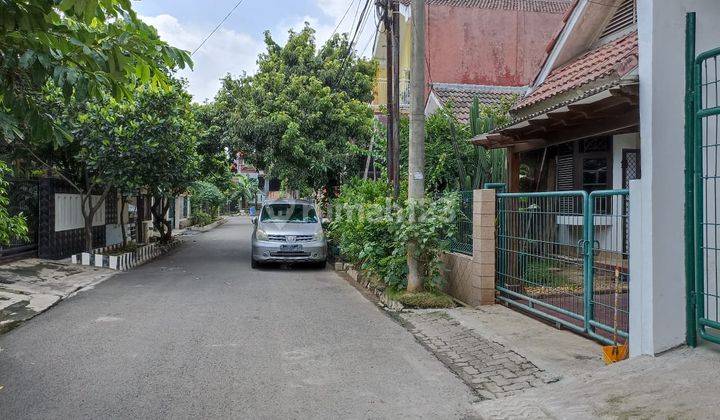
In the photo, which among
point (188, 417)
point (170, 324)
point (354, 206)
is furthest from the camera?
point (354, 206)

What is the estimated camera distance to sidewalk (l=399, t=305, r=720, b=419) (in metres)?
3.80

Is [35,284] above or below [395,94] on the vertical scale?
below

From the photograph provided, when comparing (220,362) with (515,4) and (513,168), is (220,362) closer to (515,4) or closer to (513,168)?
(513,168)

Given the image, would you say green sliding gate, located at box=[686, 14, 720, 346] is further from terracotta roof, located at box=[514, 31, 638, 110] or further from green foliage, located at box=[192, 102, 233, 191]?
green foliage, located at box=[192, 102, 233, 191]

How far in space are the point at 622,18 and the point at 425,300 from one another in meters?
6.73

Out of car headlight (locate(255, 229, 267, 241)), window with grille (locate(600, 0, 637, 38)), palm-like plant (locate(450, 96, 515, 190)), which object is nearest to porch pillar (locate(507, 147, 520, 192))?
palm-like plant (locate(450, 96, 515, 190))

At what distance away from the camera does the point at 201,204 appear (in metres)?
35.4

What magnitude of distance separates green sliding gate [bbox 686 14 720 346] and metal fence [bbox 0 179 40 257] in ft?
41.2

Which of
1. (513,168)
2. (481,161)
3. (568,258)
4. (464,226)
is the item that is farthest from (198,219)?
(568,258)

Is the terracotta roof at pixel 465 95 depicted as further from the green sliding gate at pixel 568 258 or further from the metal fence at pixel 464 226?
the green sliding gate at pixel 568 258

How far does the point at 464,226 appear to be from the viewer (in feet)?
27.8

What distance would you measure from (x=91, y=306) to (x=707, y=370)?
7922 mm

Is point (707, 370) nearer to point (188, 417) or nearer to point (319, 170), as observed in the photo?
point (188, 417)

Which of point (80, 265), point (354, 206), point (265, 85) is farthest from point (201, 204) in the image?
point (354, 206)
